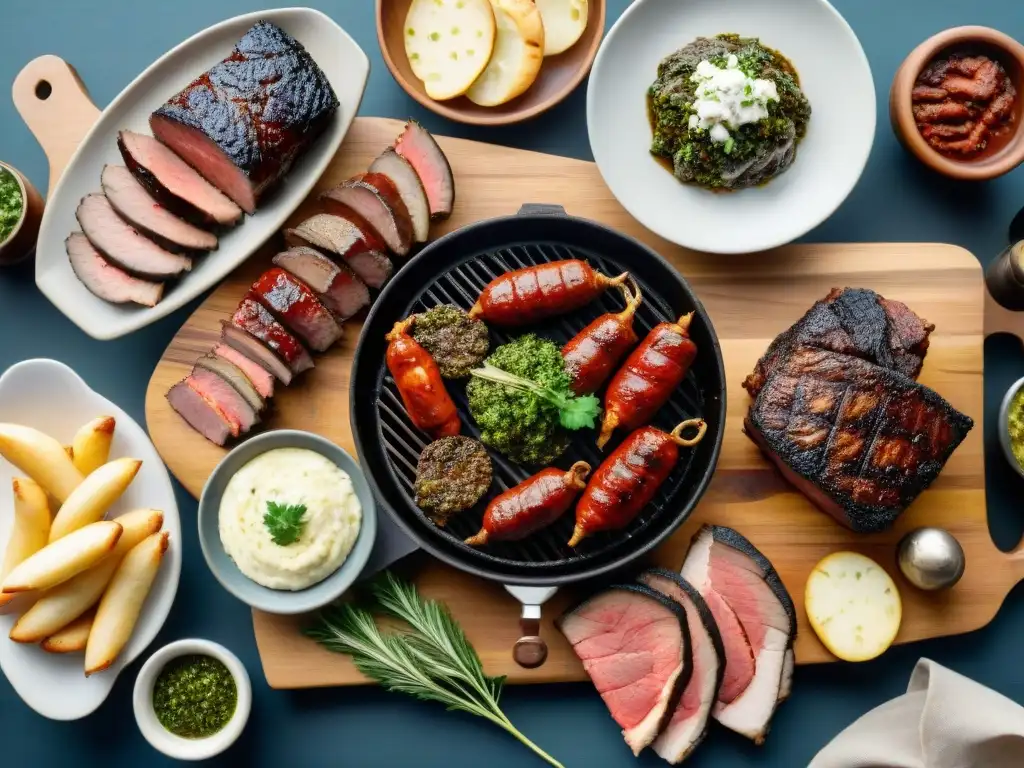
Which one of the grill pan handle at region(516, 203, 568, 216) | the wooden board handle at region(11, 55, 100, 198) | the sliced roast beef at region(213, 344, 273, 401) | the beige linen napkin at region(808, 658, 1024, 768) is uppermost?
the wooden board handle at region(11, 55, 100, 198)

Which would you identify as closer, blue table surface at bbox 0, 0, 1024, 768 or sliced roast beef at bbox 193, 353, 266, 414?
sliced roast beef at bbox 193, 353, 266, 414

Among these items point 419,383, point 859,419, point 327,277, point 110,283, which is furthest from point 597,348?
point 110,283

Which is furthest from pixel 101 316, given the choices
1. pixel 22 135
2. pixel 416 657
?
pixel 416 657

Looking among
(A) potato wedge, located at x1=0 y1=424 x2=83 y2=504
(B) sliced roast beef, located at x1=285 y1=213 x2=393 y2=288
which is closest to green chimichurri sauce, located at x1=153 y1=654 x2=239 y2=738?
(A) potato wedge, located at x1=0 y1=424 x2=83 y2=504

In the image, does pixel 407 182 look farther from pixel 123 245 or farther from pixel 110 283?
pixel 110 283

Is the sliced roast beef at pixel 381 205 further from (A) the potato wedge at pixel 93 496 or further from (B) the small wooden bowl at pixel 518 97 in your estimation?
(A) the potato wedge at pixel 93 496

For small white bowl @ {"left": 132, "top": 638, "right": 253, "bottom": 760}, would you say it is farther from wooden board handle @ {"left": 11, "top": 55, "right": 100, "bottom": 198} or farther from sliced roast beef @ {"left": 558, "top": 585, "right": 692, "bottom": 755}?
wooden board handle @ {"left": 11, "top": 55, "right": 100, "bottom": 198}
